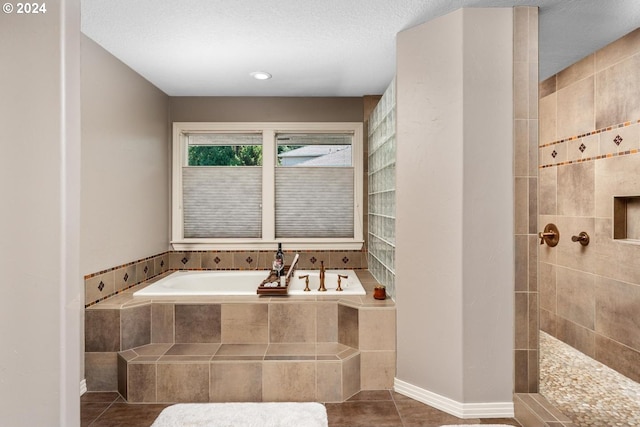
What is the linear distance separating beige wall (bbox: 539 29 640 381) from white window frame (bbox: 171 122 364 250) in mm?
1704

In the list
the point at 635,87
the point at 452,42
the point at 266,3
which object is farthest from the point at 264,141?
the point at 635,87

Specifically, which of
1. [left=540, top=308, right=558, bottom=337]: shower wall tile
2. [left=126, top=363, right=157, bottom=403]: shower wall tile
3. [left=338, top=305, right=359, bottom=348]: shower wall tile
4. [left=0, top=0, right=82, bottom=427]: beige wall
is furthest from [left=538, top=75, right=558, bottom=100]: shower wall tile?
[left=126, top=363, right=157, bottom=403]: shower wall tile

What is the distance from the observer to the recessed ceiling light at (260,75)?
3.27m

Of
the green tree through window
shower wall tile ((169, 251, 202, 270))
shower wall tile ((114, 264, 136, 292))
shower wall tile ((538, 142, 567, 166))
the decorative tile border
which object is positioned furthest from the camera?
the green tree through window

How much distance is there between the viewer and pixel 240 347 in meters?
2.66

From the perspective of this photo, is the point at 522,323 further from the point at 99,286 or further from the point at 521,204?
the point at 99,286

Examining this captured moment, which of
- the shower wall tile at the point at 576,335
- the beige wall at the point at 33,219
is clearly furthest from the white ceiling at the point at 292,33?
the shower wall tile at the point at 576,335

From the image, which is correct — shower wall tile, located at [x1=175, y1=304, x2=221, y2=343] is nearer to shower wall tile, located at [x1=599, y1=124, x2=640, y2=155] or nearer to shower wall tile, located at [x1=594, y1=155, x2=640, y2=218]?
shower wall tile, located at [x1=594, y1=155, x2=640, y2=218]

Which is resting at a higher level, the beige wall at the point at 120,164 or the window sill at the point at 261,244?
the beige wall at the point at 120,164

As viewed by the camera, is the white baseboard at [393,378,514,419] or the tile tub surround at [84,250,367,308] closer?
the white baseboard at [393,378,514,419]

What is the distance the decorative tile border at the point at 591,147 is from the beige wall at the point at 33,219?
3.17 meters

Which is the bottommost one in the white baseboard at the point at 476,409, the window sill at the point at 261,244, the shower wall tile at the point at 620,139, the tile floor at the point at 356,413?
the tile floor at the point at 356,413

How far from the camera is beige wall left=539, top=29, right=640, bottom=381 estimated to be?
254cm

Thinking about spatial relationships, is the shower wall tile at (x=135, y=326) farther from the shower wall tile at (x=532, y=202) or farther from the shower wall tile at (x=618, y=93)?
the shower wall tile at (x=618, y=93)
